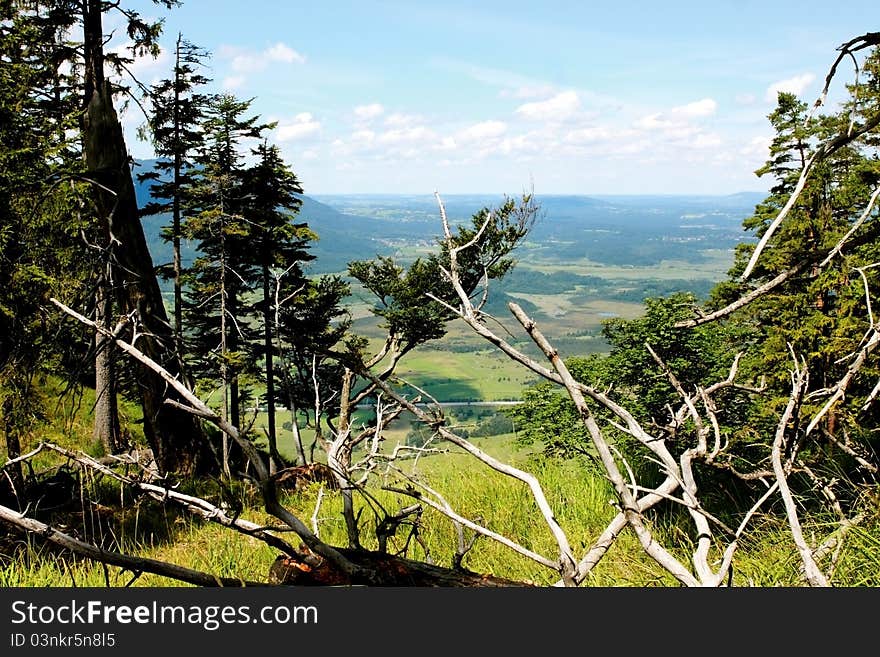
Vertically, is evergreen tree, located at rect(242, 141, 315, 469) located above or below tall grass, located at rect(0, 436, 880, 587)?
above

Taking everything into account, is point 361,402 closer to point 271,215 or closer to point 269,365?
point 269,365

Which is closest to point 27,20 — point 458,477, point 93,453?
point 93,453

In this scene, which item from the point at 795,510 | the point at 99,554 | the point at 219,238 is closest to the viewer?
the point at 99,554

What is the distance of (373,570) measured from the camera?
2197mm

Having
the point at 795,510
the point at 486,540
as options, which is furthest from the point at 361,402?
the point at 795,510

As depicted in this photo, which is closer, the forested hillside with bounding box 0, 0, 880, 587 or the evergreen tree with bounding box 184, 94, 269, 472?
the forested hillside with bounding box 0, 0, 880, 587

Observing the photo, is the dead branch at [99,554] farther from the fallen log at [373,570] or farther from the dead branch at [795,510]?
the dead branch at [795,510]

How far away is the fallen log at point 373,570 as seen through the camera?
2.25 meters

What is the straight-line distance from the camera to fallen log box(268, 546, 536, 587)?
2.25 m

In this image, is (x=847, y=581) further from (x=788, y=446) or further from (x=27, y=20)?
(x=27, y=20)

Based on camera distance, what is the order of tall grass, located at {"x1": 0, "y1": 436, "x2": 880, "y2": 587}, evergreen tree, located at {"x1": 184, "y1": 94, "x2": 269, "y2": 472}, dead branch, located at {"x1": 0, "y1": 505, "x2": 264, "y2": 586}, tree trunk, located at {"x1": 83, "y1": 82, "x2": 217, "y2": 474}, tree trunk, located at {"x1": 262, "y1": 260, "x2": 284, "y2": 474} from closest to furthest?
dead branch, located at {"x1": 0, "y1": 505, "x2": 264, "y2": 586}, tree trunk, located at {"x1": 262, "y1": 260, "x2": 284, "y2": 474}, tall grass, located at {"x1": 0, "y1": 436, "x2": 880, "y2": 587}, tree trunk, located at {"x1": 83, "y1": 82, "x2": 217, "y2": 474}, evergreen tree, located at {"x1": 184, "y1": 94, "x2": 269, "y2": 472}

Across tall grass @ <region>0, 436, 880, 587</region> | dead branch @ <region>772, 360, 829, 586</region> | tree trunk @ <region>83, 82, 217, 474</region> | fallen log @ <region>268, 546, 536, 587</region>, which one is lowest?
tall grass @ <region>0, 436, 880, 587</region>

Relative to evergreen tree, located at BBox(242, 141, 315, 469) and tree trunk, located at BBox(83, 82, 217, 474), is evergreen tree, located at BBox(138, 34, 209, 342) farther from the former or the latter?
tree trunk, located at BBox(83, 82, 217, 474)

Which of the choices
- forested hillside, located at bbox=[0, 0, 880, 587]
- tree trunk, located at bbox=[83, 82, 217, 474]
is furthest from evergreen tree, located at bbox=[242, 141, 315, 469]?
tree trunk, located at bbox=[83, 82, 217, 474]
